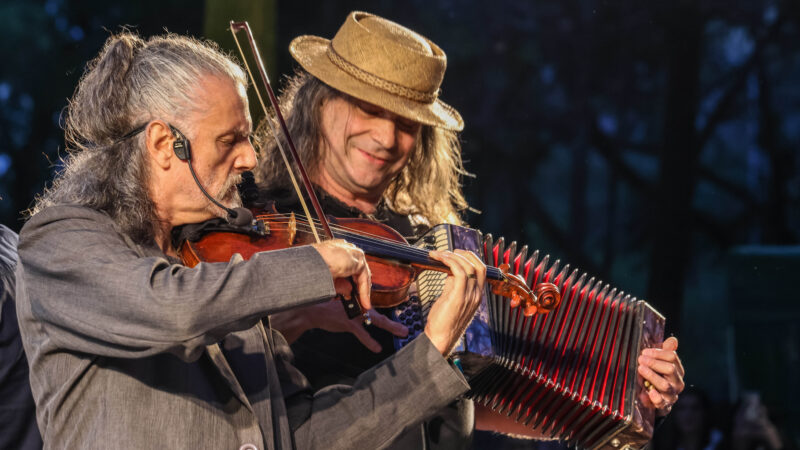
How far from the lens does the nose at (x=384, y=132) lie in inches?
112

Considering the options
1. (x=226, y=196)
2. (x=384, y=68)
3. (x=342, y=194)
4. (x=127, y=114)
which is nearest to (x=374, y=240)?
(x=226, y=196)

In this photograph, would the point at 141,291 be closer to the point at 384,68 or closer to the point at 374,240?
the point at 374,240

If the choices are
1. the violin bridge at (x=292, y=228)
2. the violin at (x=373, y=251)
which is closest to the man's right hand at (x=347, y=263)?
the violin at (x=373, y=251)

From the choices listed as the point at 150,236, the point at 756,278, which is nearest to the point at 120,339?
the point at 150,236

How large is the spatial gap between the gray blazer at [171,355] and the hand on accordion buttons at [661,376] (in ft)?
2.72

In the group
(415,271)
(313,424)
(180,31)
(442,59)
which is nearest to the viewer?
(313,424)

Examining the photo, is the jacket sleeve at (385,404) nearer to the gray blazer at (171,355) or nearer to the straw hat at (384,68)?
the gray blazer at (171,355)

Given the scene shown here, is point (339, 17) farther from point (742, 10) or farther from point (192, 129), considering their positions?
point (192, 129)

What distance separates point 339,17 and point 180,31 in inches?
41.5

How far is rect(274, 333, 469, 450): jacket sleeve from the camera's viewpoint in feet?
6.34

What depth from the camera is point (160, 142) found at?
6.22 feet

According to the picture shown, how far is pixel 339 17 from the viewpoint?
6.32 meters

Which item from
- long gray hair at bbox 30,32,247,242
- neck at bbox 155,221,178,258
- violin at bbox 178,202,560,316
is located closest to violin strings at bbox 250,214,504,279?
violin at bbox 178,202,560,316

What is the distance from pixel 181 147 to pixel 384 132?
3.44ft
